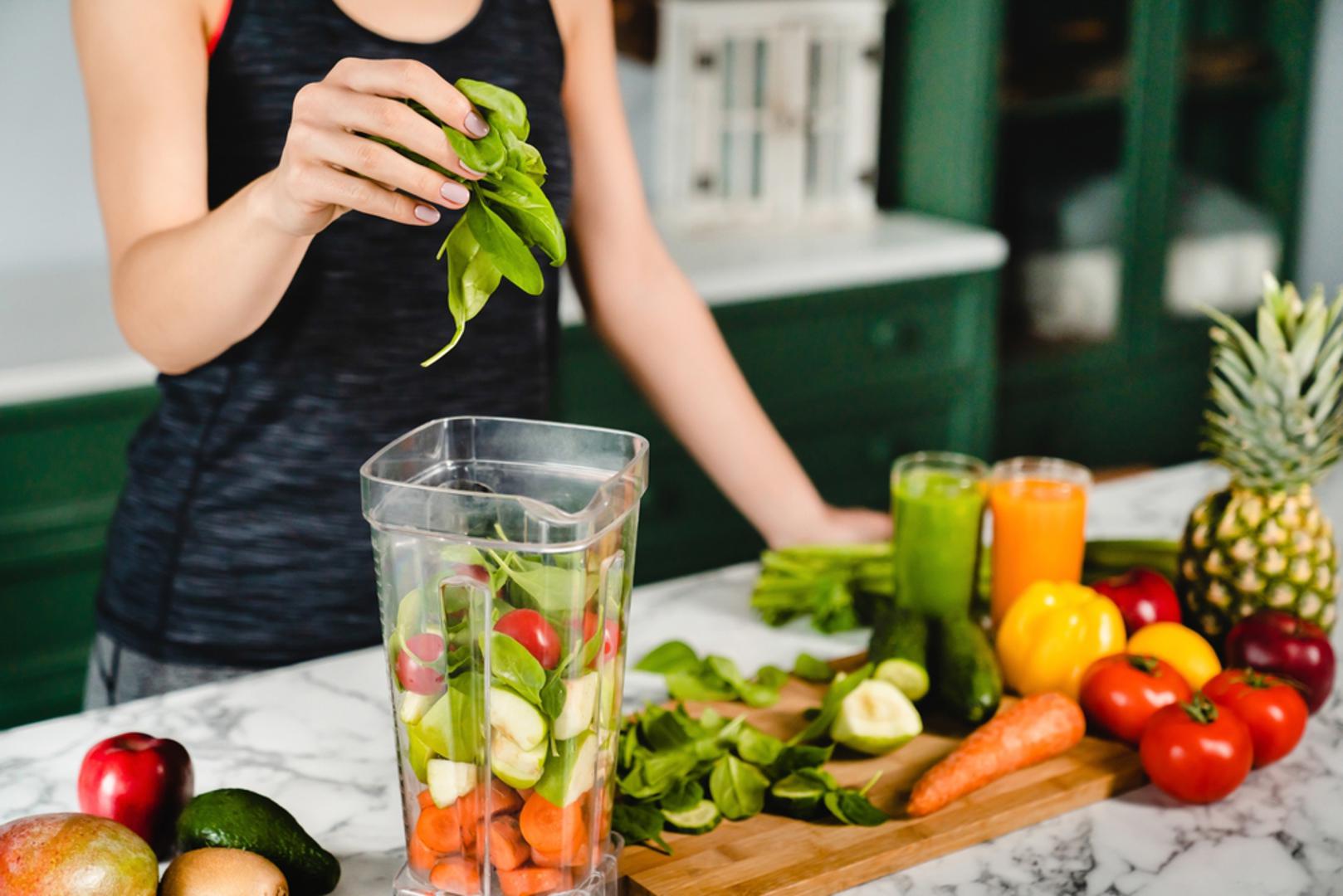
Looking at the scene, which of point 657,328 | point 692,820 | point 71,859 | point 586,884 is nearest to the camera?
point 71,859

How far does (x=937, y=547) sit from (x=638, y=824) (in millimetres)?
510

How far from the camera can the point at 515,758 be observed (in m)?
0.87

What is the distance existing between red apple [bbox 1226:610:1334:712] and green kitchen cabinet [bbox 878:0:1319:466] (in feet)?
6.75

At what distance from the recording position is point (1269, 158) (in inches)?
150

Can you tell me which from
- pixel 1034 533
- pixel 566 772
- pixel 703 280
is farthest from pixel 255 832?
pixel 703 280

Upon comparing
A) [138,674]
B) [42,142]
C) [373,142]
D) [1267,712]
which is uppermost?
[373,142]

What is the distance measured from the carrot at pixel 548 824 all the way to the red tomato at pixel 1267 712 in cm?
57

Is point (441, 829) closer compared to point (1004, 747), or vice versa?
point (441, 829)

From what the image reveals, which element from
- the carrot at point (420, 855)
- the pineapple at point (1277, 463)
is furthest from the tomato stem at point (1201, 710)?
the carrot at point (420, 855)

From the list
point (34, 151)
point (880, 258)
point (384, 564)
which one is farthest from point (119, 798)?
point (880, 258)

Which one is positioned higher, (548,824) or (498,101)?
(498,101)

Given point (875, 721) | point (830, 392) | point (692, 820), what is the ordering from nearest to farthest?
point (692, 820), point (875, 721), point (830, 392)

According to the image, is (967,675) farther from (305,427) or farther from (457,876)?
(305,427)

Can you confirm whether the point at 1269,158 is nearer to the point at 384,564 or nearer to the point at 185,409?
the point at 185,409
